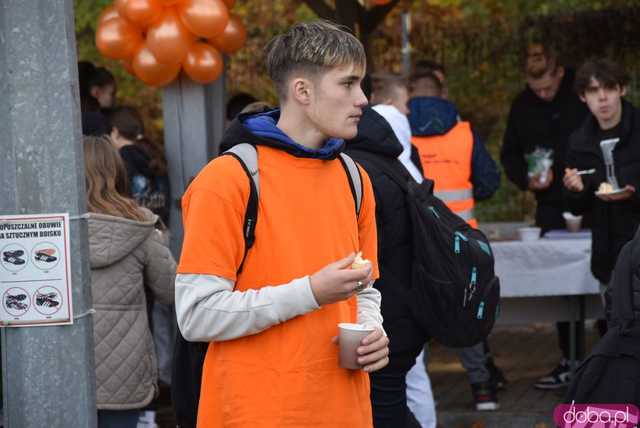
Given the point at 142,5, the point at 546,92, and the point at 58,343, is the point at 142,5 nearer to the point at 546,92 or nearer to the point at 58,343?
the point at 546,92

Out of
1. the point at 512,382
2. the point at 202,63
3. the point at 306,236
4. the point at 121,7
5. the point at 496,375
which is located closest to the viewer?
the point at 306,236

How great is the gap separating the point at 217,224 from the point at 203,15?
4.33 meters

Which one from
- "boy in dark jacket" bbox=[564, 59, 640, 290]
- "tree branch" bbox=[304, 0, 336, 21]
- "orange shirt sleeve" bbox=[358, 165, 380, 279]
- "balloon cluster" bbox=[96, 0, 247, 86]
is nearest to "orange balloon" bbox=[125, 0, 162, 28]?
"balloon cluster" bbox=[96, 0, 247, 86]

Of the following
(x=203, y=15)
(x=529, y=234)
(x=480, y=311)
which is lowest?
(x=529, y=234)

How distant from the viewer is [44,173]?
3334mm

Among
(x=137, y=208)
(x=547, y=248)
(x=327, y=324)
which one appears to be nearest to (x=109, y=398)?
(x=137, y=208)

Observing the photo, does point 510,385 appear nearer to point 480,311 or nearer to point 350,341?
point 480,311

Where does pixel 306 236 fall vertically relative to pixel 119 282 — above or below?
above

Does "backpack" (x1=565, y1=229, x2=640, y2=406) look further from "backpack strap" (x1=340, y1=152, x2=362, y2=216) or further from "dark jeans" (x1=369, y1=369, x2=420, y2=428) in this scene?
"backpack strap" (x1=340, y1=152, x2=362, y2=216)

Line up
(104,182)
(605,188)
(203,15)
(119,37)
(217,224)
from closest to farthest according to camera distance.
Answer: (217,224) < (104,182) < (605,188) < (203,15) < (119,37)

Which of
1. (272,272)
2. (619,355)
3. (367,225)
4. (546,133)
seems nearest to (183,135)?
(546,133)

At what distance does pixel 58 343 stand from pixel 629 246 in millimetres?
2102

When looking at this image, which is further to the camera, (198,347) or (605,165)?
(605,165)

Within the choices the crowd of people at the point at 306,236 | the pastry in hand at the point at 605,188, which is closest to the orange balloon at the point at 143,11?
the crowd of people at the point at 306,236
